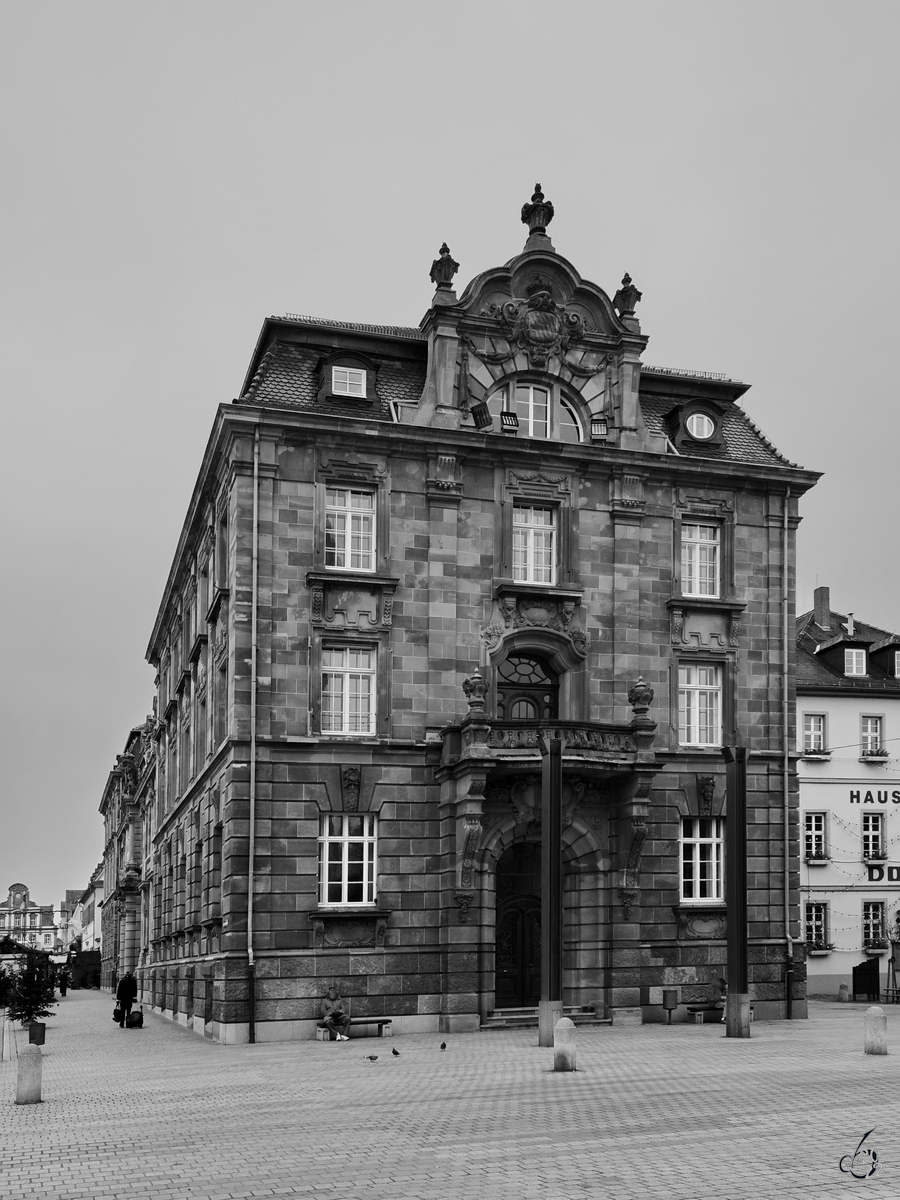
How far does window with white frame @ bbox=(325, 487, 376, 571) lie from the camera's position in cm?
3584

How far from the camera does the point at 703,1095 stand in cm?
1998

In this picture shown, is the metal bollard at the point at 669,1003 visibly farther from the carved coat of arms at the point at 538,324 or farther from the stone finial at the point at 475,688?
the carved coat of arms at the point at 538,324

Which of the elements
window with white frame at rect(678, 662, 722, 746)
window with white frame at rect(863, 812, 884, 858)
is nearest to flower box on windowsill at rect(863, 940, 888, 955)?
window with white frame at rect(863, 812, 884, 858)

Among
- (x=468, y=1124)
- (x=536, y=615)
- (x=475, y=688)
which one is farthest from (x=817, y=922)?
(x=468, y=1124)

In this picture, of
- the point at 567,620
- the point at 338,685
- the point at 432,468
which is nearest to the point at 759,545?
the point at 567,620

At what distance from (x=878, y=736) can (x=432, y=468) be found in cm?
2908

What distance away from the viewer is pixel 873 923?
5656cm

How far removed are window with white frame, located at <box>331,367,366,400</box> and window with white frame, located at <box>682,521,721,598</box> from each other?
30.6 ft

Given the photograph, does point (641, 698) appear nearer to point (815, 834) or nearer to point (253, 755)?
point (253, 755)

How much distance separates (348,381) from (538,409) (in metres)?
5.11

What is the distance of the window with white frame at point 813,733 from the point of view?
57.1 meters

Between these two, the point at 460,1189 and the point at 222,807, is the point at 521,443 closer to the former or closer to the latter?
the point at 222,807

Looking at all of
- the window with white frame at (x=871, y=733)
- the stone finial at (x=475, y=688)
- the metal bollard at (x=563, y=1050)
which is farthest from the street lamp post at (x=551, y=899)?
the window with white frame at (x=871, y=733)

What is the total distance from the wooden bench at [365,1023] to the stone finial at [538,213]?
20.9m
